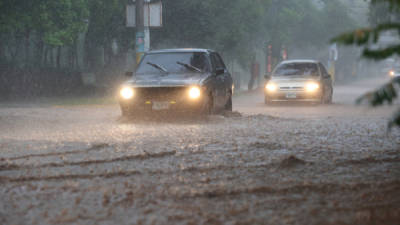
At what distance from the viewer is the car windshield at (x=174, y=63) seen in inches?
527

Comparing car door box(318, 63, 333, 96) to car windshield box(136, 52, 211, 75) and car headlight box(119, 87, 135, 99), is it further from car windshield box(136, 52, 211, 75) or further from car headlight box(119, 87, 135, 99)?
car headlight box(119, 87, 135, 99)

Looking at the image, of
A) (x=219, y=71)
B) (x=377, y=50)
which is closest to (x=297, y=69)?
(x=219, y=71)

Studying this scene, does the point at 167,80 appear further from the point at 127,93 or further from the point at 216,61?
the point at 216,61

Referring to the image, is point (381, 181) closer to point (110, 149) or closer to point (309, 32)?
point (110, 149)

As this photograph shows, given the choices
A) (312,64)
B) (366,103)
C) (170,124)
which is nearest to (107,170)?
(366,103)

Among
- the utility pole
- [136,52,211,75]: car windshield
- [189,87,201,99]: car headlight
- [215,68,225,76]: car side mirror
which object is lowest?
[189,87,201,99]: car headlight

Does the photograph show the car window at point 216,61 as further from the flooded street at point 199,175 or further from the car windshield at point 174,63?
A: the flooded street at point 199,175

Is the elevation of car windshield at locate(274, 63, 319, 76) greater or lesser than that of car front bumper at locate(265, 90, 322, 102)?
greater

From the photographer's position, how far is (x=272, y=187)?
5.72m

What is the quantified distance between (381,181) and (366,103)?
2.91 m

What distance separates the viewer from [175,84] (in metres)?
12.3

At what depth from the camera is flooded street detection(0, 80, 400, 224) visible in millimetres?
4707

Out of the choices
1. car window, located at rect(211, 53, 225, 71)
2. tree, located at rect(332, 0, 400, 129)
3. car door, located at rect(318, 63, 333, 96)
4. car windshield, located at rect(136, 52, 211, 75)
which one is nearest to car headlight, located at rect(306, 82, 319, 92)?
car door, located at rect(318, 63, 333, 96)

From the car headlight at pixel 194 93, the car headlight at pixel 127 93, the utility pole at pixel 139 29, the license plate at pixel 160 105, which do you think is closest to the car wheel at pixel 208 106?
the car headlight at pixel 194 93
